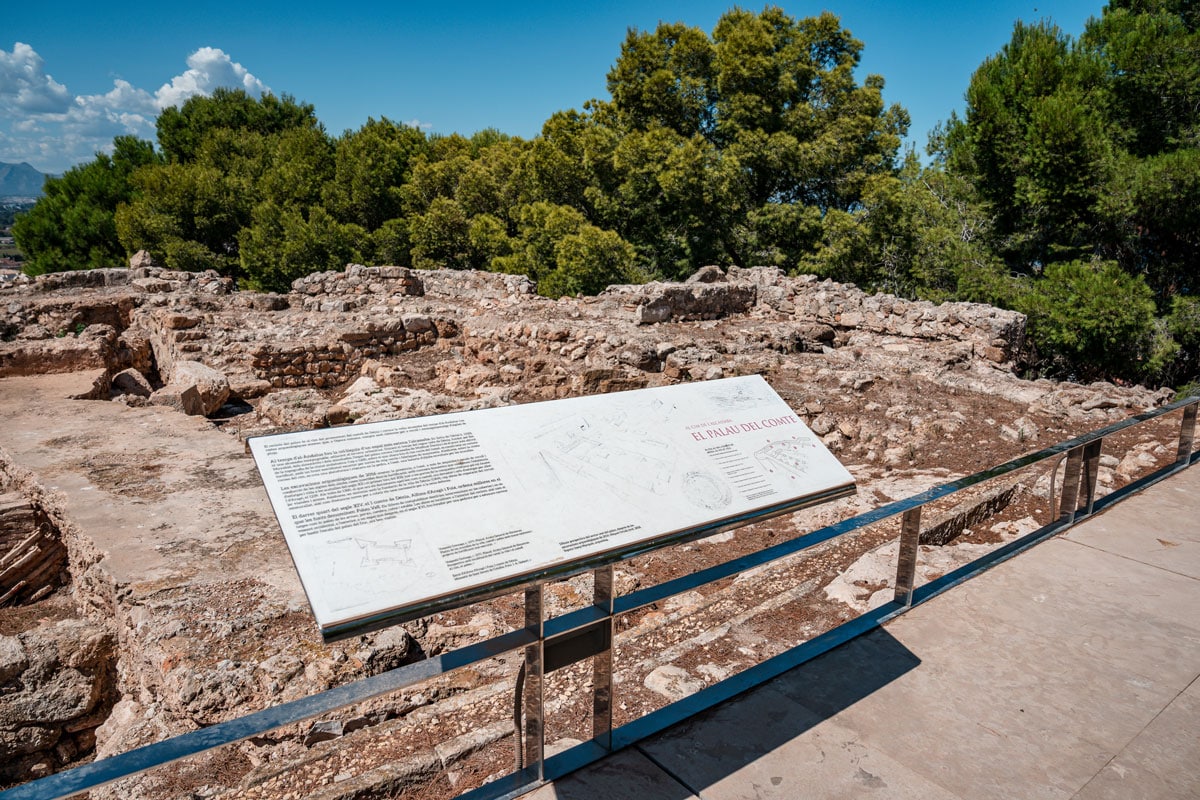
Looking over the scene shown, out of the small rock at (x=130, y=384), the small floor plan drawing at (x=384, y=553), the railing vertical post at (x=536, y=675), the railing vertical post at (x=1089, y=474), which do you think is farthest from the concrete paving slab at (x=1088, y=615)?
the small rock at (x=130, y=384)

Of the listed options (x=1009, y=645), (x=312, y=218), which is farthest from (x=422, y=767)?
(x=312, y=218)

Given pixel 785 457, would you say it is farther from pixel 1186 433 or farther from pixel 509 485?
pixel 1186 433

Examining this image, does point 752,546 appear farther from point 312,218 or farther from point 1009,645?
point 312,218

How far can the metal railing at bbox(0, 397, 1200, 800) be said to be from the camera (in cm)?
167

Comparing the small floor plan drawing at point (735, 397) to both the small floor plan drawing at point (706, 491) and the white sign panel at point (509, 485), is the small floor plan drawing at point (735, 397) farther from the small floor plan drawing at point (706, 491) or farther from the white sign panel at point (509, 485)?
the small floor plan drawing at point (706, 491)

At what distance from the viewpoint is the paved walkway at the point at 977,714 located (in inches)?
92.9

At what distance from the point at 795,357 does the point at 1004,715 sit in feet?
30.3

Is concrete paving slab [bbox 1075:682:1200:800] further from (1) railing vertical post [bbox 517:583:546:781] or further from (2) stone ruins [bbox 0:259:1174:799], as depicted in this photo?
(1) railing vertical post [bbox 517:583:546:781]

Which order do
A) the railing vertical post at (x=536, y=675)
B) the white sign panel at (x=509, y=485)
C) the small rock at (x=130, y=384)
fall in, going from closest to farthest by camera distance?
the white sign panel at (x=509, y=485)
the railing vertical post at (x=536, y=675)
the small rock at (x=130, y=384)

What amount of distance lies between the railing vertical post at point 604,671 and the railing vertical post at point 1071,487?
10.4 ft

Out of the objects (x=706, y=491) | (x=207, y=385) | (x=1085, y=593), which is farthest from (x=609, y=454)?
(x=207, y=385)

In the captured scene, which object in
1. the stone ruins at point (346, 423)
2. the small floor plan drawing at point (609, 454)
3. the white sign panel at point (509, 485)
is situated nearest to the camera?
the white sign panel at point (509, 485)

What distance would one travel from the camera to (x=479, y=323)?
13453 millimetres

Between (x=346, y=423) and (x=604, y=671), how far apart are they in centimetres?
488
